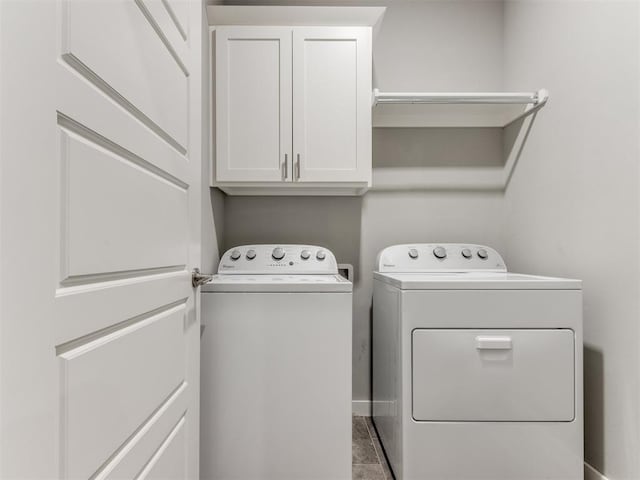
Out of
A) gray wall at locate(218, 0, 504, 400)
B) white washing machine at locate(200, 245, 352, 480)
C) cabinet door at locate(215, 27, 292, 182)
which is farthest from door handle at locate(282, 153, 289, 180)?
white washing machine at locate(200, 245, 352, 480)

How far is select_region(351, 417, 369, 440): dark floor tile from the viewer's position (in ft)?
6.52

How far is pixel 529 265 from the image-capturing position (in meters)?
2.03

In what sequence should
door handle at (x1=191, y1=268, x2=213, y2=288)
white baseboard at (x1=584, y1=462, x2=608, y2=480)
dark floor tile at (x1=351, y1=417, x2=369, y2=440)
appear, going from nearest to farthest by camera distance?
1. door handle at (x1=191, y1=268, x2=213, y2=288)
2. white baseboard at (x1=584, y1=462, x2=608, y2=480)
3. dark floor tile at (x1=351, y1=417, x2=369, y2=440)

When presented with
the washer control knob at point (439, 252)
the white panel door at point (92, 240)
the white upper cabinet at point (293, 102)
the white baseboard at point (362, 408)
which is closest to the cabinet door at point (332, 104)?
the white upper cabinet at point (293, 102)

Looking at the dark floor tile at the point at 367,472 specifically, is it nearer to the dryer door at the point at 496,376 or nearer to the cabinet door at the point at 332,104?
the dryer door at the point at 496,376

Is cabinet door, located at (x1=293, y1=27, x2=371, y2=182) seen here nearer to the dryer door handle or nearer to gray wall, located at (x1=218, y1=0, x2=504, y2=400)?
gray wall, located at (x1=218, y1=0, x2=504, y2=400)

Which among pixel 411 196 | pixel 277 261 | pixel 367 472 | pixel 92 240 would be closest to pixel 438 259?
pixel 411 196

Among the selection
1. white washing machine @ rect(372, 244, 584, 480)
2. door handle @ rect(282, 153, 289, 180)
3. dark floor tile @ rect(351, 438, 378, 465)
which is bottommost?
dark floor tile @ rect(351, 438, 378, 465)

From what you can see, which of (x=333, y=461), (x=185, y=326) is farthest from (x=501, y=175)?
(x=185, y=326)

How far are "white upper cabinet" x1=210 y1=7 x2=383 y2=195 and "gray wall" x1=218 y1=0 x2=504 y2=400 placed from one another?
1.35 feet

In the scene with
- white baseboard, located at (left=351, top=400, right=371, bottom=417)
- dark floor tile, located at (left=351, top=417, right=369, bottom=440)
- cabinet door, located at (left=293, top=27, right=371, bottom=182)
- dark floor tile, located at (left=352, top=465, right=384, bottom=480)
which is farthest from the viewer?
white baseboard, located at (left=351, top=400, right=371, bottom=417)

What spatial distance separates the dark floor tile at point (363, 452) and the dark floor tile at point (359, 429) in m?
0.03

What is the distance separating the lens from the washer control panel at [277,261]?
79.0 inches

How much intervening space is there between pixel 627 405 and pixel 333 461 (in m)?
1.10
